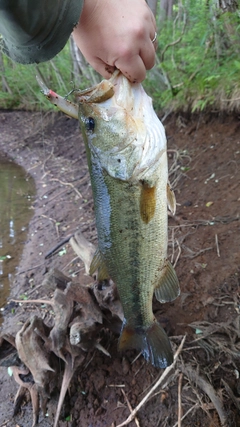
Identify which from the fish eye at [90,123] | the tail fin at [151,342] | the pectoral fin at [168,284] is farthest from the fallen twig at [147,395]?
the fish eye at [90,123]

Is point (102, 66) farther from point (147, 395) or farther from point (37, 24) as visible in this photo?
point (147, 395)

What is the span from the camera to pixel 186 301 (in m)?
3.18

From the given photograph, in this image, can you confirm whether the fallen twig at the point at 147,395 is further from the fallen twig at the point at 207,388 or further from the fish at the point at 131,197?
the fish at the point at 131,197

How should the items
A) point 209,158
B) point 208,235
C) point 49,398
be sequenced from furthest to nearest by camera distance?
1. point 209,158
2. point 208,235
3. point 49,398

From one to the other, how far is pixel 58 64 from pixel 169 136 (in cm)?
615

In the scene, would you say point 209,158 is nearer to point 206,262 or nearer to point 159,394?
point 206,262

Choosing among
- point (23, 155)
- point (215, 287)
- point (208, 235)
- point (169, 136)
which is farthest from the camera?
point (23, 155)

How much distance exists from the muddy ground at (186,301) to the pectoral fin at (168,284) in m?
0.70

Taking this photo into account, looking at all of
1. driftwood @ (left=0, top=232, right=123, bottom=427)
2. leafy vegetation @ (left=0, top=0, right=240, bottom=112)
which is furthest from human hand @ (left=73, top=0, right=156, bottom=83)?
leafy vegetation @ (left=0, top=0, right=240, bottom=112)

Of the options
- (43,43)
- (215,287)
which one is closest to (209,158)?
(215,287)

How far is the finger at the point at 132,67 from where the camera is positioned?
162cm

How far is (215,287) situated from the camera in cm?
321

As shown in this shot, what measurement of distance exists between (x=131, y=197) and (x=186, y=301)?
→ 1542 mm

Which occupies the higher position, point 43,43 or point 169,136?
point 43,43
